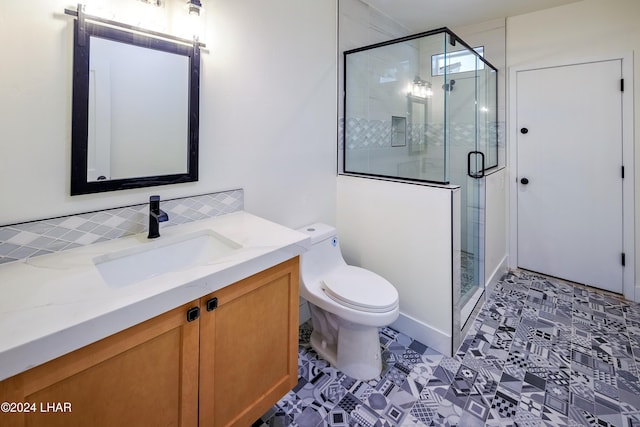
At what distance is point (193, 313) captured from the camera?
962 millimetres

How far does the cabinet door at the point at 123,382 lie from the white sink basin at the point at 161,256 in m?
0.32

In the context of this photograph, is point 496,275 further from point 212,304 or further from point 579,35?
point 212,304

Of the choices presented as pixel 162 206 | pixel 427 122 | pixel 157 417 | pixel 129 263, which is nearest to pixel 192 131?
pixel 162 206

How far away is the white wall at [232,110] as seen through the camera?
1085 mm

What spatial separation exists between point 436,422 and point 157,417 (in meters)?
1.24

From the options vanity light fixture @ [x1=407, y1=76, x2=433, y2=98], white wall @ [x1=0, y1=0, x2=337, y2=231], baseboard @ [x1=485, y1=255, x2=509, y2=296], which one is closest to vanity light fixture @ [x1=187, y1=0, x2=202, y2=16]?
white wall @ [x1=0, y1=0, x2=337, y2=231]

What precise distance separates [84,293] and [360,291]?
1278 mm

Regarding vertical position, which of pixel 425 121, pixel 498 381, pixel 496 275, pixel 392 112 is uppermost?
pixel 392 112

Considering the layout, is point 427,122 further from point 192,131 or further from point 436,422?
point 436,422

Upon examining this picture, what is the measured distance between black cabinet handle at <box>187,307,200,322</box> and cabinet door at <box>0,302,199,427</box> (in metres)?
0.01

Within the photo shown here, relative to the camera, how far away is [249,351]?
46.3 inches

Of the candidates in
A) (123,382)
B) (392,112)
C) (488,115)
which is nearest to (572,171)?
(488,115)

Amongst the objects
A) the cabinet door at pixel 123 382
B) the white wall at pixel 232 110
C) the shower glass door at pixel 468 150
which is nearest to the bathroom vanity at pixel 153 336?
the cabinet door at pixel 123 382

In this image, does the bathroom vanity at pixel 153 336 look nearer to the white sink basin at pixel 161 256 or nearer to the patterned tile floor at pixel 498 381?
A: the white sink basin at pixel 161 256
